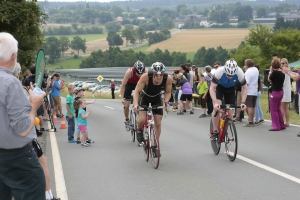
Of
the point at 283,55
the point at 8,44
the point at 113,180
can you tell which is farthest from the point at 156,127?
the point at 283,55

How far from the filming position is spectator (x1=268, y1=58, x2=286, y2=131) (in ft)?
50.0

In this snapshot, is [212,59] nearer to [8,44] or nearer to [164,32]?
[164,32]

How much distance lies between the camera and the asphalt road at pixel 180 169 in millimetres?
8336

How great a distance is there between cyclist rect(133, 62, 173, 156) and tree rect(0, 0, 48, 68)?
1435cm

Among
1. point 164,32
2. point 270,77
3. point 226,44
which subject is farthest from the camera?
Answer: point 164,32

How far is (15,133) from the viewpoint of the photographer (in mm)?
4922

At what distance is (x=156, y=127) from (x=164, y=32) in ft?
613

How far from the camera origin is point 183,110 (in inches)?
886

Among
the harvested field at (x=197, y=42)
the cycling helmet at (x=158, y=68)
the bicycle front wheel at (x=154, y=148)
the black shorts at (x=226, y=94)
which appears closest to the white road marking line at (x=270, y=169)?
the black shorts at (x=226, y=94)

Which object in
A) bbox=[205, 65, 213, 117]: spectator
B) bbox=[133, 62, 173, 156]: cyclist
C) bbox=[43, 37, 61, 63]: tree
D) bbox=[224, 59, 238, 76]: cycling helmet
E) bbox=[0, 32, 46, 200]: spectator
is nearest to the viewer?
bbox=[0, 32, 46, 200]: spectator

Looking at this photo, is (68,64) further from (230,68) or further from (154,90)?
(230,68)

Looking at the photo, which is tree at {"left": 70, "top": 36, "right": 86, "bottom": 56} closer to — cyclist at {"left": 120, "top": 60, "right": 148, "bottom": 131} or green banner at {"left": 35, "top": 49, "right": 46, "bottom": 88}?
cyclist at {"left": 120, "top": 60, "right": 148, "bottom": 131}

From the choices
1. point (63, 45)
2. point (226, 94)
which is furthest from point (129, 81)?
point (63, 45)

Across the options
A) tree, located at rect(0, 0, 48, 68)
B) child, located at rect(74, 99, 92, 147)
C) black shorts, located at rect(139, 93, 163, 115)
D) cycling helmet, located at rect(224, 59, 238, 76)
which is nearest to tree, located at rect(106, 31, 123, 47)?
tree, located at rect(0, 0, 48, 68)
